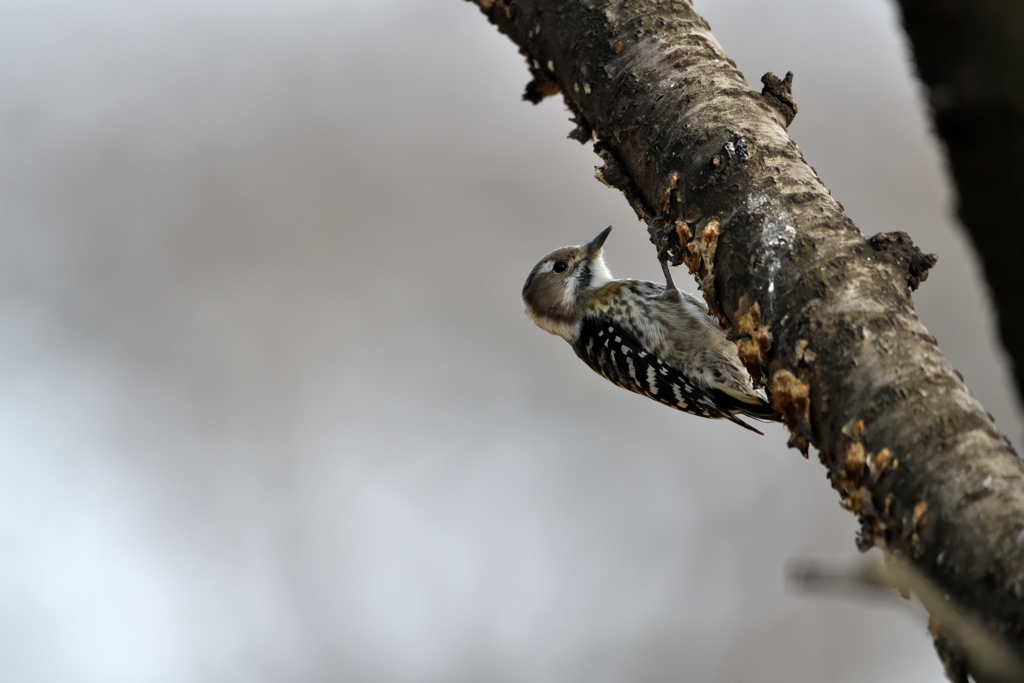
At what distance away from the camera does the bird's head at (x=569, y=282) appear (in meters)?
3.04

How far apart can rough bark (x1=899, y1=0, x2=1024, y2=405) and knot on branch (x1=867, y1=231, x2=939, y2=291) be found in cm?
68

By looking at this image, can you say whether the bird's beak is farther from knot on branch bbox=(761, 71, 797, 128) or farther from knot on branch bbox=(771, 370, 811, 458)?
knot on branch bbox=(771, 370, 811, 458)

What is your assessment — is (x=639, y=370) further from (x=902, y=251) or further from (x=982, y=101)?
(x=982, y=101)

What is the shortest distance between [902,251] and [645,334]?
5.36 feet

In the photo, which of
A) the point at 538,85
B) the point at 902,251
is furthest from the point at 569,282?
the point at 902,251

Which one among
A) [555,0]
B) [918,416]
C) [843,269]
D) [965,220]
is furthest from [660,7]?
[965,220]

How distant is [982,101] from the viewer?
44cm

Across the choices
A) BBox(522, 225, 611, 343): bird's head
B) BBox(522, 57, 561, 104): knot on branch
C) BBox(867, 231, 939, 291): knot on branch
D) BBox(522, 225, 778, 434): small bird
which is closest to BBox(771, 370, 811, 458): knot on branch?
BBox(867, 231, 939, 291): knot on branch

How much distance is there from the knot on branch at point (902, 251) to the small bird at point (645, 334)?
4.06 feet

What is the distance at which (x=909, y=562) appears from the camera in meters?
0.85

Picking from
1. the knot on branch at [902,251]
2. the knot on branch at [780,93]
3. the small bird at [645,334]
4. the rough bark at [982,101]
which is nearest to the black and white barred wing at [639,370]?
the small bird at [645,334]

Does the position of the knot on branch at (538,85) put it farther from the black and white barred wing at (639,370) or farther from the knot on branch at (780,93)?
the black and white barred wing at (639,370)

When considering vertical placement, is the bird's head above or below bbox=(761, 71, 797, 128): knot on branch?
above

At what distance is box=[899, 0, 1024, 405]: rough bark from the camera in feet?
1.46
